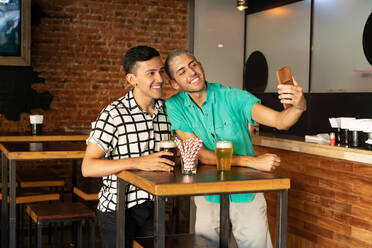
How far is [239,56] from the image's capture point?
6.70m

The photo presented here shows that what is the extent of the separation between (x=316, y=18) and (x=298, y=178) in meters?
1.99

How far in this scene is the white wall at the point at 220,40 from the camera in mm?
6547

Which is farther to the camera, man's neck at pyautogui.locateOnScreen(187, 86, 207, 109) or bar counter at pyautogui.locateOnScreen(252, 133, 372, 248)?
bar counter at pyautogui.locateOnScreen(252, 133, 372, 248)

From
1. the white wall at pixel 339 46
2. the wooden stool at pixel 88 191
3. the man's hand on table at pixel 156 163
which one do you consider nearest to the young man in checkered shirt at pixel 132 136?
the man's hand on table at pixel 156 163

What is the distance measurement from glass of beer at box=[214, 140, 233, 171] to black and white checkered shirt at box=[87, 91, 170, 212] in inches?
13.7

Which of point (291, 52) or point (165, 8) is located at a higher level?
point (165, 8)

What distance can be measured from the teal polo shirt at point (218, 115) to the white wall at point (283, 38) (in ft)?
9.79

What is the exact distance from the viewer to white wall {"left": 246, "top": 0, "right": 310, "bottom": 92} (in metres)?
5.51

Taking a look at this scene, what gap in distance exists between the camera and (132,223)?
2402 millimetres

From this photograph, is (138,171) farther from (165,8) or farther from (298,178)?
(165,8)

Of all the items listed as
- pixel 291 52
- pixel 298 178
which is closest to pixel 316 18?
pixel 291 52

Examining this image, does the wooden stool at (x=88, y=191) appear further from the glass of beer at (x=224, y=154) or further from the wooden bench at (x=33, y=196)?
the glass of beer at (x=224, y=154)

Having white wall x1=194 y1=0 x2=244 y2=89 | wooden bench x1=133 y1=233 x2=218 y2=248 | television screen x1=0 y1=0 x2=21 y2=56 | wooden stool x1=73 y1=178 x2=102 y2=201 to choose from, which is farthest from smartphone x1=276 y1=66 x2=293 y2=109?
white wall x1=194 y1=0 x2=244 y2=89

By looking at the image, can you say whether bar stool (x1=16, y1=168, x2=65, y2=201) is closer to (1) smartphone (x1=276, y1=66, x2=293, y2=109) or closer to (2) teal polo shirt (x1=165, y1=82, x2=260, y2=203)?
(2) teal polo shirt (x1=165, y1=82, x2=260, y2=203)
